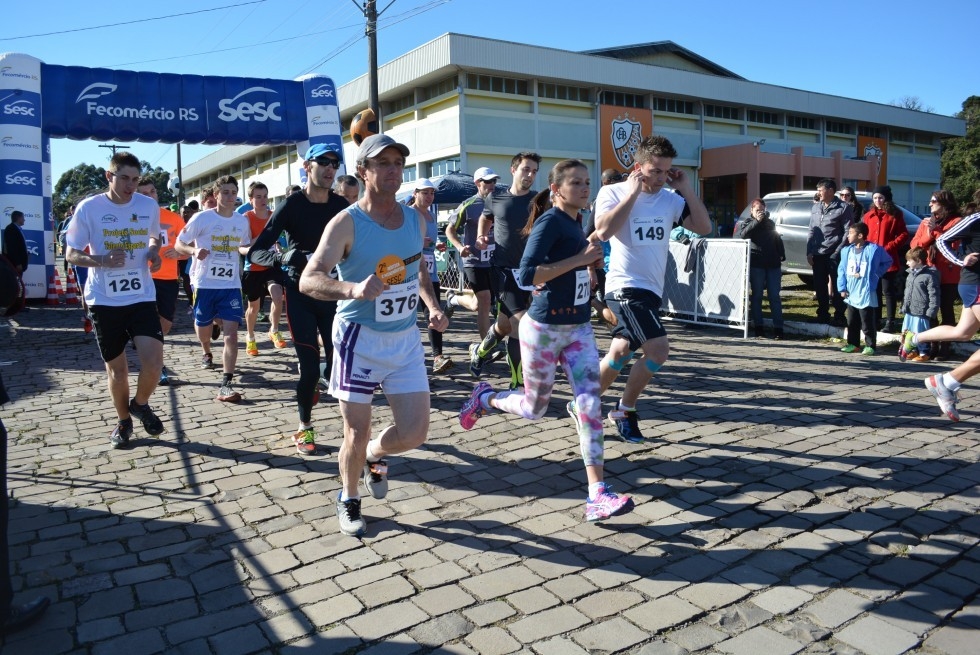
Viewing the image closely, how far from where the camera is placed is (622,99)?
34531 millimetres

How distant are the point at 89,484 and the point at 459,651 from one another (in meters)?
3.09

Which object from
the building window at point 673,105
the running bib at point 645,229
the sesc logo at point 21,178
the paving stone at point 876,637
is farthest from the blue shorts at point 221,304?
the building window at point 673,105

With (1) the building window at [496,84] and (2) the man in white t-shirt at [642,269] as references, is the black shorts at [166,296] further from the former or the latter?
(1) the building window at [496,84]

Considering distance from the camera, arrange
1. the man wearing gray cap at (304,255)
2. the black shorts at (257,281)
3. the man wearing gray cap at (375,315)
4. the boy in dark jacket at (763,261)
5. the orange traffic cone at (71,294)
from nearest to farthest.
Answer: the man wearing gray cap at (375,315) → the man wearing gray cap at (304,255) → the black shorts at (257,281) → the boy in dark jacket at (763,261) → the orange traffic cone at (71,294)

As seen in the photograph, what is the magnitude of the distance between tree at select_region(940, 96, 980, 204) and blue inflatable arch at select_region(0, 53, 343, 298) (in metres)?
34.5

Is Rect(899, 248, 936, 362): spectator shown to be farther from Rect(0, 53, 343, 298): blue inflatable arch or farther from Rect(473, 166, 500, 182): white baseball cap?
Rect(0, 53, 343, 298): blue inflatable arch

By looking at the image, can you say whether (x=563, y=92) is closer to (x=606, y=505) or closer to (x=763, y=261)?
(x=763, y=261)

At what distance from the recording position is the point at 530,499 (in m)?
4.11

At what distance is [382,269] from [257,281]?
17.7 feet

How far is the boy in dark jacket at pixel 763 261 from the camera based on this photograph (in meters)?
10.4

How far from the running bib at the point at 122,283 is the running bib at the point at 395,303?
279 centimetres

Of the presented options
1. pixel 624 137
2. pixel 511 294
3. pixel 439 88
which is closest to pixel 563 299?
pixel 511 294

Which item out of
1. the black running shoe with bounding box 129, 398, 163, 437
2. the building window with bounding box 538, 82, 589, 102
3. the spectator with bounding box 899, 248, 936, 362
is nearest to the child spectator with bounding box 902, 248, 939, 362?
the spectator with bounding box 899, 248, 936, 362

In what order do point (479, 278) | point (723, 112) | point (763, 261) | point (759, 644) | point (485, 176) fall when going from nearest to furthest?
1. point (759, 644)
2. point (485, 176)
3. point (479, 278)
4. point (763, 261)
5. point (723, 112)
